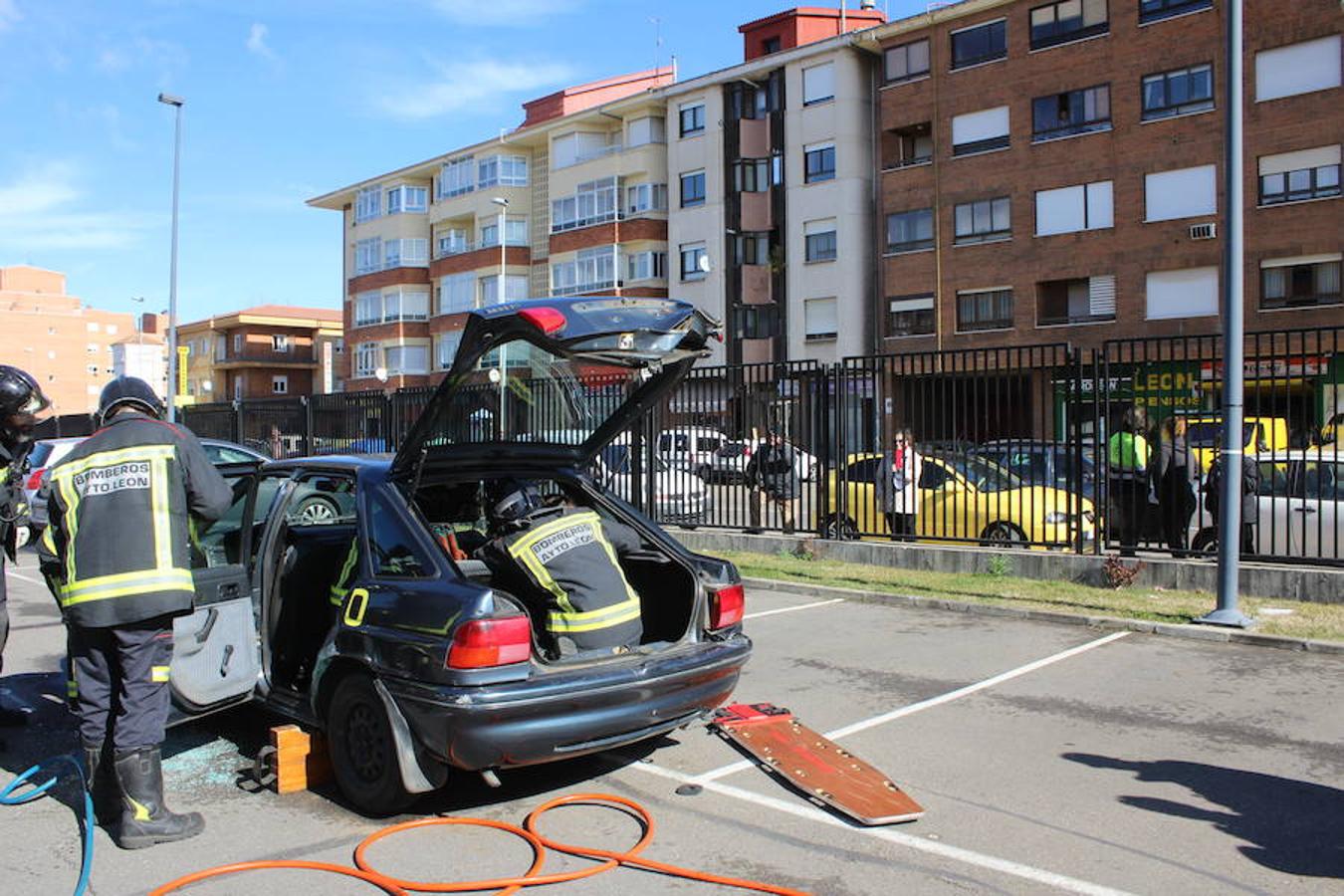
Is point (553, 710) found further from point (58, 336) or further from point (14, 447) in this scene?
point (58, 336)

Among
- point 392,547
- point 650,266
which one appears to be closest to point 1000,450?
point 392,547

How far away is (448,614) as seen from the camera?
14.8ft

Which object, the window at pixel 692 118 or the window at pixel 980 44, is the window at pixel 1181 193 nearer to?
the window at pixel 980 44

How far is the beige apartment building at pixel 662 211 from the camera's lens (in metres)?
39.3

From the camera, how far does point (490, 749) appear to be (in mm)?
4410

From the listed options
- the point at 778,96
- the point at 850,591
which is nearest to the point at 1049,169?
the point at 778,96

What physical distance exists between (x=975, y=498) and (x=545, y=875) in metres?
9.56

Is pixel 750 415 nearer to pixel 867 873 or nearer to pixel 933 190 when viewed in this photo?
pixel 867 873

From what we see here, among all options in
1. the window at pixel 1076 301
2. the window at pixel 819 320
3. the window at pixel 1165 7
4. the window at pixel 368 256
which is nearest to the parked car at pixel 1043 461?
the window at pixel 1076 301

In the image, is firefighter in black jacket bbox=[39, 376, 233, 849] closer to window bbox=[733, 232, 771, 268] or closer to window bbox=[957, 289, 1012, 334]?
window bbox=[957, 289, 1012, 334]

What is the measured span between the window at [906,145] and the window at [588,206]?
41.4 feet

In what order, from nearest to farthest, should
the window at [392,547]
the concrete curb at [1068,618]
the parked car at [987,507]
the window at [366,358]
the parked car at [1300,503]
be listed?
the window at [392,547]
the concrete curb at [1068,618]
the parked car at [1300,503]
the parked car at [987,507]
the window at [366,358]

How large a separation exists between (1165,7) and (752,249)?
53.3 feet

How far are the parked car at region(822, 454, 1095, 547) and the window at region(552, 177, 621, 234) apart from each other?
34910mm
